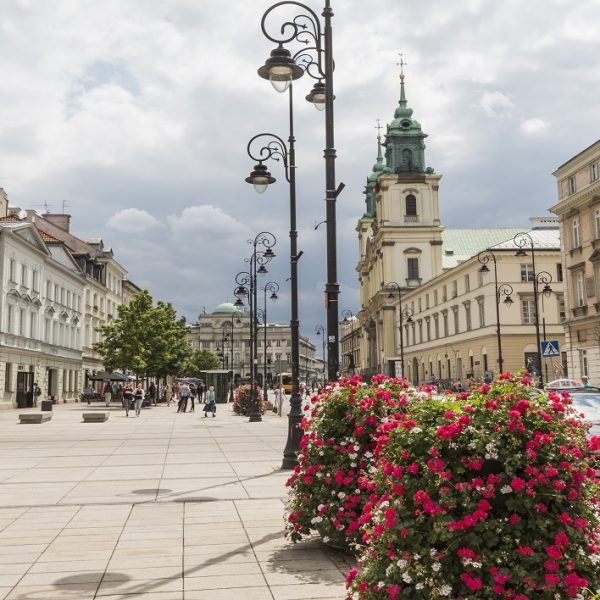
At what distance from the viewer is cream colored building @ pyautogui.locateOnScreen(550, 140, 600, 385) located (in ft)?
132

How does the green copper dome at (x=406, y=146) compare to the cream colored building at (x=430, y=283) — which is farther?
the green copper dome at (x=406, y=146)

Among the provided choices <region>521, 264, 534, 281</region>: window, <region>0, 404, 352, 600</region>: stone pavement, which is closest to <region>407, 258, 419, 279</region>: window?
<region>521, 264, 534, 281</region>: window

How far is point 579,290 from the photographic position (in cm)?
4288

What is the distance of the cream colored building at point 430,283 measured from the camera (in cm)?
6172

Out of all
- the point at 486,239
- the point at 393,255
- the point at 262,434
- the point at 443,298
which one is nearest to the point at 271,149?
the point at 262,434

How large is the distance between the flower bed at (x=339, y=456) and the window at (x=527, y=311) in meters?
58.4

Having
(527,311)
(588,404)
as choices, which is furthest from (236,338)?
(588,404)

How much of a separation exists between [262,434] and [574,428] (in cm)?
1956

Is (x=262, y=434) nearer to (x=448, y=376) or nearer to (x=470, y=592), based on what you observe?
(x=470, y=592)

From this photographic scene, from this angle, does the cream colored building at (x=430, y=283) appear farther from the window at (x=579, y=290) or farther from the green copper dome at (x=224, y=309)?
the green copper dome at (x=224, y=309)

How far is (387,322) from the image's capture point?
314ft

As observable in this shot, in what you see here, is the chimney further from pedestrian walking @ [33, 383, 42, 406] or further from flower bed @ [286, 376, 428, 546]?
flower bed @ [286, 376, 428, 546]

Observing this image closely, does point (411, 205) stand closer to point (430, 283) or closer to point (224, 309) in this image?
point (430, 283)

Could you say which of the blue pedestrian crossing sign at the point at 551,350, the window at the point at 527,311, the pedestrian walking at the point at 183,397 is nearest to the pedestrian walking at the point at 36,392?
the pedestrian walking at the point at 183,397
